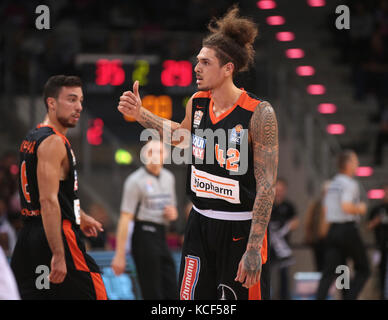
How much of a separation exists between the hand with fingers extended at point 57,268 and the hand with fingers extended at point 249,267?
1263 millimetres

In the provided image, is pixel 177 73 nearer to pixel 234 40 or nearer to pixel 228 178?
pixel 234 40

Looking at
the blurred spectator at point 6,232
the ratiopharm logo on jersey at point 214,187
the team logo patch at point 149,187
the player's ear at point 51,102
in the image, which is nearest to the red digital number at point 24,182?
the player's ear at point 51,102

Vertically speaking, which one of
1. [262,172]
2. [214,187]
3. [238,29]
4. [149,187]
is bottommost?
[149,187]

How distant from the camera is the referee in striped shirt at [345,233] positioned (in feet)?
30.9

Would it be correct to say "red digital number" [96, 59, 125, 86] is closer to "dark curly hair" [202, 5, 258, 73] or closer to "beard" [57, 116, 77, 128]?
"beard" [57, 116, 77, 128]

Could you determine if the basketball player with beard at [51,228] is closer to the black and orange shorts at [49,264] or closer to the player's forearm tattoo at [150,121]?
the black and orange shorts at [49,264]

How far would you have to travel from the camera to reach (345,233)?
31.5 ft

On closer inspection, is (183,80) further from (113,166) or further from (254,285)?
(254,285)

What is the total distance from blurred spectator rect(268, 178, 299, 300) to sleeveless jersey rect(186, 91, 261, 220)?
220 inches

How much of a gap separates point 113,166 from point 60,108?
7.30 metres

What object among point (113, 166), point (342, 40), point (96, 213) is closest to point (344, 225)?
point (96, 213)

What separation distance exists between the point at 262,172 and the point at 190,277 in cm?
87

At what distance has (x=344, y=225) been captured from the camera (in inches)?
380

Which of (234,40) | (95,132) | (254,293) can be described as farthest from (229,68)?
(95,132)
